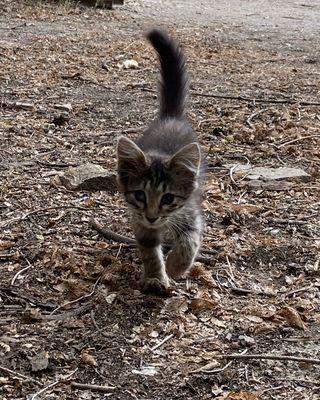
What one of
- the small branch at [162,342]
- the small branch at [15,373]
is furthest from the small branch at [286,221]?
the small branch at [15,373]

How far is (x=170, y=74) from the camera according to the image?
508 centimetres

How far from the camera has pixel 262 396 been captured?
3008mm

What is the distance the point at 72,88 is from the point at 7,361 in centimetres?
475

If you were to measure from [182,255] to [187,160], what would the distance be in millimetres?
466

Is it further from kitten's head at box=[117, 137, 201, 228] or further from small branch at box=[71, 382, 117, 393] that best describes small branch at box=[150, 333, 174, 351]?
kitten's head at box=[117, 137, 201, 228]

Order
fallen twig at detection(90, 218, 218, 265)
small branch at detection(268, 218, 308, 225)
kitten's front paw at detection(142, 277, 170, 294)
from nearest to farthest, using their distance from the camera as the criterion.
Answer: kitten's front paw at detection(142, 277, 170, 294) < fallen twig at detection(90, 218, 218, 265) < small branch at detection(268, 218, 308, 225)

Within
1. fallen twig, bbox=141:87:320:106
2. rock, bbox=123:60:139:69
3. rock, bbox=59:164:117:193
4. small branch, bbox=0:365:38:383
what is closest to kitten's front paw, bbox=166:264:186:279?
small branch, bbox=0:365:38:383

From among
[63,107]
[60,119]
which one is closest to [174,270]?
[60,119]

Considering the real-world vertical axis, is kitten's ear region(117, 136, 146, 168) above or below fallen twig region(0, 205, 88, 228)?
above

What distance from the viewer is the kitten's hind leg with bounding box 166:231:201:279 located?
388 cm

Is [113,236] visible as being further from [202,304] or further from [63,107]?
[63,107]

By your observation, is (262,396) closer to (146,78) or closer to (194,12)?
(146,78)

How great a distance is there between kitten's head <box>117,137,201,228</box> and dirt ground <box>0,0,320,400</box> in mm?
385

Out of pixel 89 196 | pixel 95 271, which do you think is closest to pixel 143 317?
pixel 95 271
